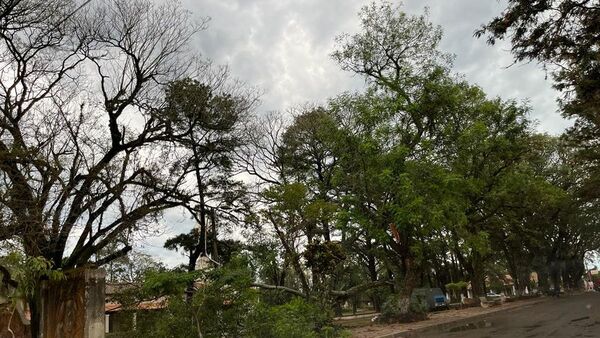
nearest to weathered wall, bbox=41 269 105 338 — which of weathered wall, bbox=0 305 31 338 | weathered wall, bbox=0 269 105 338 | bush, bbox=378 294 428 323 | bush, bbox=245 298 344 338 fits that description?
weathered wall, bbox=0 269 105 338

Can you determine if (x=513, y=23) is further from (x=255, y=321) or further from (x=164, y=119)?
(x=164, y=119)

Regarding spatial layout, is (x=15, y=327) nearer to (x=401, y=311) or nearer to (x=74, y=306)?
(x=74, y=306)

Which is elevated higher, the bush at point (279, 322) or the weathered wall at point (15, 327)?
the weathered wall at point (15, 327)

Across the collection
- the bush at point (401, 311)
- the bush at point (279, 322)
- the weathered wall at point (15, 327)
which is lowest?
the bush at point (401, 311)

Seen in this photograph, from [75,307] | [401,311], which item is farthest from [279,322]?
[401,311]

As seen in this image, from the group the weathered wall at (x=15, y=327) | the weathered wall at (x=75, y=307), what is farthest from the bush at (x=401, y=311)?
the weathered wall at (x=75, y=307)

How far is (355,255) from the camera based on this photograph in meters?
36.7

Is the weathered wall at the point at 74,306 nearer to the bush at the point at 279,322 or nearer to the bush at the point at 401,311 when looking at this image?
the bush at the point at 279,322

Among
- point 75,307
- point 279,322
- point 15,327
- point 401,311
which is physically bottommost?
point 401,311

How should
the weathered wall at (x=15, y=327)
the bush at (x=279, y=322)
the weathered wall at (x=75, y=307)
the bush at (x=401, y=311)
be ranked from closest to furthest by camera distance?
the weathered wall at (x=75, y=307) < the bush at (x=279, y=322) < the weathered wall at (x=15, y=327) < the bush at (x=401, y=311)

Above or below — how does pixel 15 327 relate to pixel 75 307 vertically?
below

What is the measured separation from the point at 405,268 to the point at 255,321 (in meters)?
15.6

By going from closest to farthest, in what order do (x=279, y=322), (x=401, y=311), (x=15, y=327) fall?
(x=279, y=322), (x=15, y=327), (x=401, y=311)

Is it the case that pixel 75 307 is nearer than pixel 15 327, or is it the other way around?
pixel 75 307
